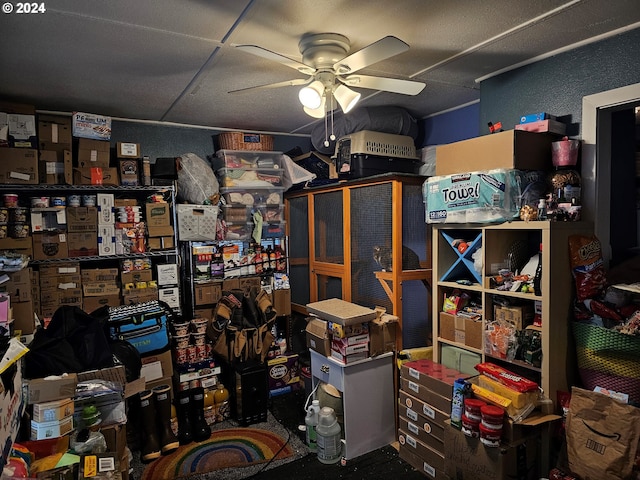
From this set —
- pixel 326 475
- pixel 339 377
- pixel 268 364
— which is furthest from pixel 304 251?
pixel 326 475

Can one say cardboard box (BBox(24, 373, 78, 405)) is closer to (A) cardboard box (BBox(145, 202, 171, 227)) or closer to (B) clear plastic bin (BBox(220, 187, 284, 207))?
(A) cardboard box (BBox(145, 202, 171, 227))

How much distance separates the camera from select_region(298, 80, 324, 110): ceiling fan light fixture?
76.7 inches

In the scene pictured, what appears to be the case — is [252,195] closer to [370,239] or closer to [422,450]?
[370,239]

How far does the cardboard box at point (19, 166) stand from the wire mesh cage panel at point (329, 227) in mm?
2187

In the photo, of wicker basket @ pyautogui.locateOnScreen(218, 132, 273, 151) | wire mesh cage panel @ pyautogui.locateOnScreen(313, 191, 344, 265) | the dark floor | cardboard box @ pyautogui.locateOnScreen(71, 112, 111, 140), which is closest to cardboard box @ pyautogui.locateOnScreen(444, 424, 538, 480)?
the dark floor

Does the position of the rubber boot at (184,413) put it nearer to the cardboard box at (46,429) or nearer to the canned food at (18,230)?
the cardboard box at (46,429)

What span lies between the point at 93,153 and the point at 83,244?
2.31 ft

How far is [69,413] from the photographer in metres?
1.75

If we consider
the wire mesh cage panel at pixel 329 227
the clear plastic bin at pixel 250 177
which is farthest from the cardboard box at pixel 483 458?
the clear plastic bin at pixel 250 177

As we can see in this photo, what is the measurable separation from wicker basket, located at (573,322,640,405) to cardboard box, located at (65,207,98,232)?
130 inches

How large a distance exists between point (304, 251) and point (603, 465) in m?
2.85

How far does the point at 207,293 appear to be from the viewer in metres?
3.60

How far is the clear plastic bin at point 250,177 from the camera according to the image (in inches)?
146

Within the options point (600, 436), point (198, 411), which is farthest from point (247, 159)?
point (600, 436)
